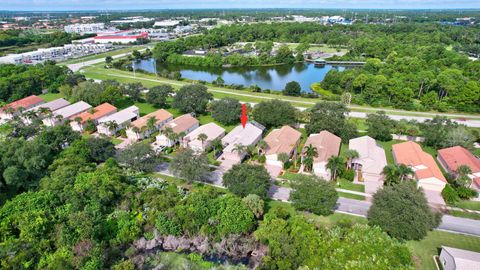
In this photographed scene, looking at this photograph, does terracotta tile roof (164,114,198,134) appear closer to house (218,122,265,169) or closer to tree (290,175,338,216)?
house (218,122,265,169)

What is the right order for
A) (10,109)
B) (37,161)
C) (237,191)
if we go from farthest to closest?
(10,109), (37,161), (237,191)

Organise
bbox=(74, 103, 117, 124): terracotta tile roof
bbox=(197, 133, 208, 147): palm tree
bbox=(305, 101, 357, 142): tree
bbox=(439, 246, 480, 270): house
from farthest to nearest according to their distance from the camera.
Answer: bbox=(74, 103, 117, 124): terracotta tile roof
bbox=(305, 101, 357, 142): tree
bbox=(197, 133, 208, 147): palm tree
bbox=(439, 246, 480, 270): house

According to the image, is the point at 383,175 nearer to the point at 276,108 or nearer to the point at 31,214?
the point at 276,108

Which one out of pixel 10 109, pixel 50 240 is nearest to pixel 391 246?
pixel 50 240

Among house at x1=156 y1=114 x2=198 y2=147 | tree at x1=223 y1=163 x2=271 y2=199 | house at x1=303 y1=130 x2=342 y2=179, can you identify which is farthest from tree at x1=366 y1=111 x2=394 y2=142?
house at x1=156 y1=114 x2=198 y2=147

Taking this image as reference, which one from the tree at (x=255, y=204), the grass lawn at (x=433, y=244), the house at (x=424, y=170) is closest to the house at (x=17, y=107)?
the tree at (x=255, y=204)

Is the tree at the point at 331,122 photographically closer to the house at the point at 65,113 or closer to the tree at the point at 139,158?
the tree at the point at 139,158
